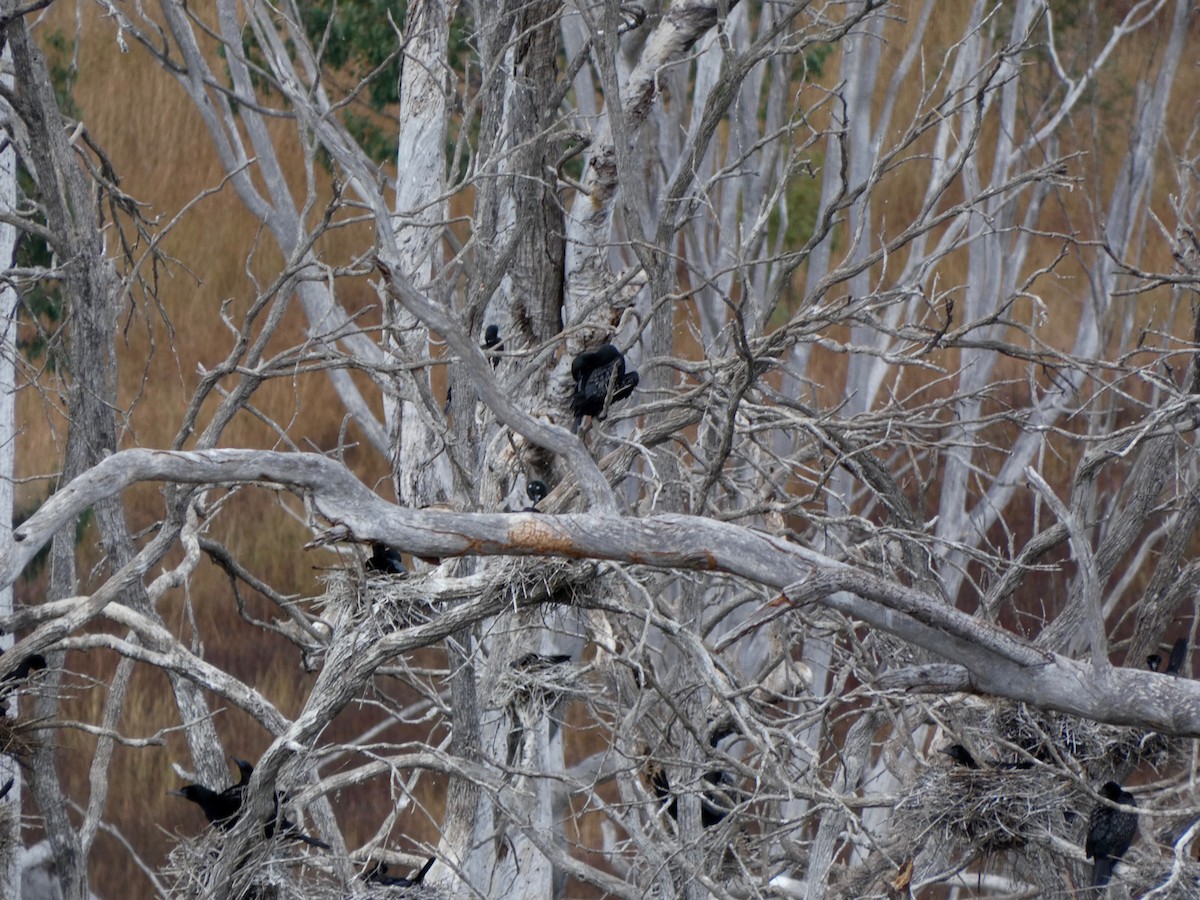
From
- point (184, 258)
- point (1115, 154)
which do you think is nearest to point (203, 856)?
point (184, 258)

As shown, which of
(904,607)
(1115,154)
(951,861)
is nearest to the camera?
(904,607)

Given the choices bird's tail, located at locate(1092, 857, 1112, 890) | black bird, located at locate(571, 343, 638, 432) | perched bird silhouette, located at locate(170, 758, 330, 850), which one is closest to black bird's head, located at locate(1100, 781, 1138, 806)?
bird's tail, located at locate(1092, 857, 1112, 890)

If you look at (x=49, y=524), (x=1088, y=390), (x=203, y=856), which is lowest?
(x=1088, y=390)

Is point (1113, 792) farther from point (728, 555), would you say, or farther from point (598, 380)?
point (598, 380)

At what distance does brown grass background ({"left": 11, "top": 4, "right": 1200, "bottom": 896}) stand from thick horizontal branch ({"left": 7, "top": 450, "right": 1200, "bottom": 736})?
6484 mm

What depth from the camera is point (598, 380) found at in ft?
12.6

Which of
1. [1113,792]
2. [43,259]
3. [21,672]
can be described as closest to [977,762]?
[1113,792]

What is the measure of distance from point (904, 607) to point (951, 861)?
227 cm

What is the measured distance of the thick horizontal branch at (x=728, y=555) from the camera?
2.12 meters

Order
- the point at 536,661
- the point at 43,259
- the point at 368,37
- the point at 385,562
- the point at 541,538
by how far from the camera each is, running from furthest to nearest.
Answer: the point at 368,37 < the point at 43,259 < the point at 536,661 < the point at 385,562 < the point at 541,538

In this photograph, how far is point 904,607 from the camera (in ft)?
7.43

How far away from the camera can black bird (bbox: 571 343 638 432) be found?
12.5 ft

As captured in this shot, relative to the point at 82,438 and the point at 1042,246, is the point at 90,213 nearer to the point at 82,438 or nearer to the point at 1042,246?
the point at 82,438

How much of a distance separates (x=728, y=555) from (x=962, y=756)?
1281 millimetres
